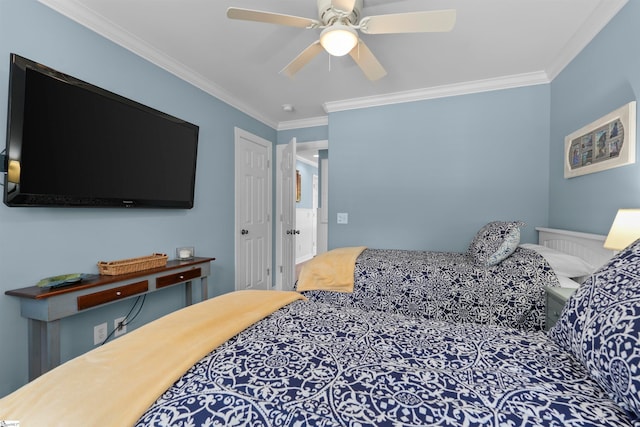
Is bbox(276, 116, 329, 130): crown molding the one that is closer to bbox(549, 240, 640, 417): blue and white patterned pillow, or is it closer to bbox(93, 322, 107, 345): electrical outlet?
bbox(93, 322, 107, 345): electrical outlet

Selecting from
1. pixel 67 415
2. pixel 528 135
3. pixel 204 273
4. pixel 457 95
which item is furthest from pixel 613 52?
pixel 204 273

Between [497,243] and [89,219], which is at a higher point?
[89,219]

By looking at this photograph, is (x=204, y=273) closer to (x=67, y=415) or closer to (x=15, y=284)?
(x=15, y=284)

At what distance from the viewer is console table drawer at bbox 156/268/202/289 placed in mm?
2094

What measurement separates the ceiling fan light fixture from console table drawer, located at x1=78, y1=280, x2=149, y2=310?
199 centimetres

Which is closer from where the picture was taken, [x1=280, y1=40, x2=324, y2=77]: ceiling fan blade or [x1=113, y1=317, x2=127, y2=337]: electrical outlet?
[x1=280, y1=40, x2=324, y2=77]: ceiling fan blade

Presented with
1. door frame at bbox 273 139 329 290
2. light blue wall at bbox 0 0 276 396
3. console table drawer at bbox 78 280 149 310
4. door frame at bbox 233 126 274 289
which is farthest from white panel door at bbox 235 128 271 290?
console table drawer at bbox 78 280 149 310

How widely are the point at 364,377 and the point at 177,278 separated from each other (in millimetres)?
1930

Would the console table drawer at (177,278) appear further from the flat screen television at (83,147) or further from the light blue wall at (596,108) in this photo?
the light blue wall at (596,108)

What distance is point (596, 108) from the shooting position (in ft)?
6.49

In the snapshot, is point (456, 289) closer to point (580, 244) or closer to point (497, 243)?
point (497, 243)

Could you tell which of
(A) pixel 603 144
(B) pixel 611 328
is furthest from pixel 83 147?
(A) pixel 603 144

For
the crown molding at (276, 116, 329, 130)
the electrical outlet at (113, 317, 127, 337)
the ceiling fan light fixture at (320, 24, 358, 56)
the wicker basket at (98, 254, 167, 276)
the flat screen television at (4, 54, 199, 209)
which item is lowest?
the electrical outlet at (113, 317, 127, 337)

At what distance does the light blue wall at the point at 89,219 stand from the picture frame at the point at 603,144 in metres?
3.27
